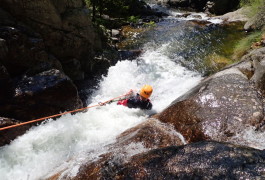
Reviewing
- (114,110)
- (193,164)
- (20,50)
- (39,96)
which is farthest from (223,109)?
(20,50)

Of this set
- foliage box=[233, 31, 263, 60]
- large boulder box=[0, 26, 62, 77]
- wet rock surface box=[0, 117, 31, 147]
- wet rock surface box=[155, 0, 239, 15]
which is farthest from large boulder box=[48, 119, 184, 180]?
wet rock surface box=[155, 0, 239, 15]

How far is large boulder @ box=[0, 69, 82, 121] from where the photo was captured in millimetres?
7207

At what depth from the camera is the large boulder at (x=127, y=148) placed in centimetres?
405

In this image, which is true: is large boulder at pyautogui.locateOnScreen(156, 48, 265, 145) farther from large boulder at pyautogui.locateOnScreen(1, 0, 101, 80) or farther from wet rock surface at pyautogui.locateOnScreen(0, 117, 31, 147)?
large boulder at pyautogui.locateOnScreen(1, 0, 101, 80)

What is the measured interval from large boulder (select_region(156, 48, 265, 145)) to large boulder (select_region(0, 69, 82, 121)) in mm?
3416

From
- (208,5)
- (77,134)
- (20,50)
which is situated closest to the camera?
(77,134)

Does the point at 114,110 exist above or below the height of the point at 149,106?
below

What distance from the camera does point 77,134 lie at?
281 inches

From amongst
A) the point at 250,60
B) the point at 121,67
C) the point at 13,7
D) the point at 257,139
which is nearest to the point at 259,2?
the point at 250,60

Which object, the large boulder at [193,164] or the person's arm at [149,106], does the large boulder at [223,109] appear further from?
the large boulder at [193,164]

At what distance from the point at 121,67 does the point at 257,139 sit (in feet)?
28.1

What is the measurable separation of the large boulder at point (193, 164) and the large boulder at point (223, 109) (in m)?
2.08

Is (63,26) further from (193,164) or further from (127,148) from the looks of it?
(193,164)

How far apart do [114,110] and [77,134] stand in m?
1.79
